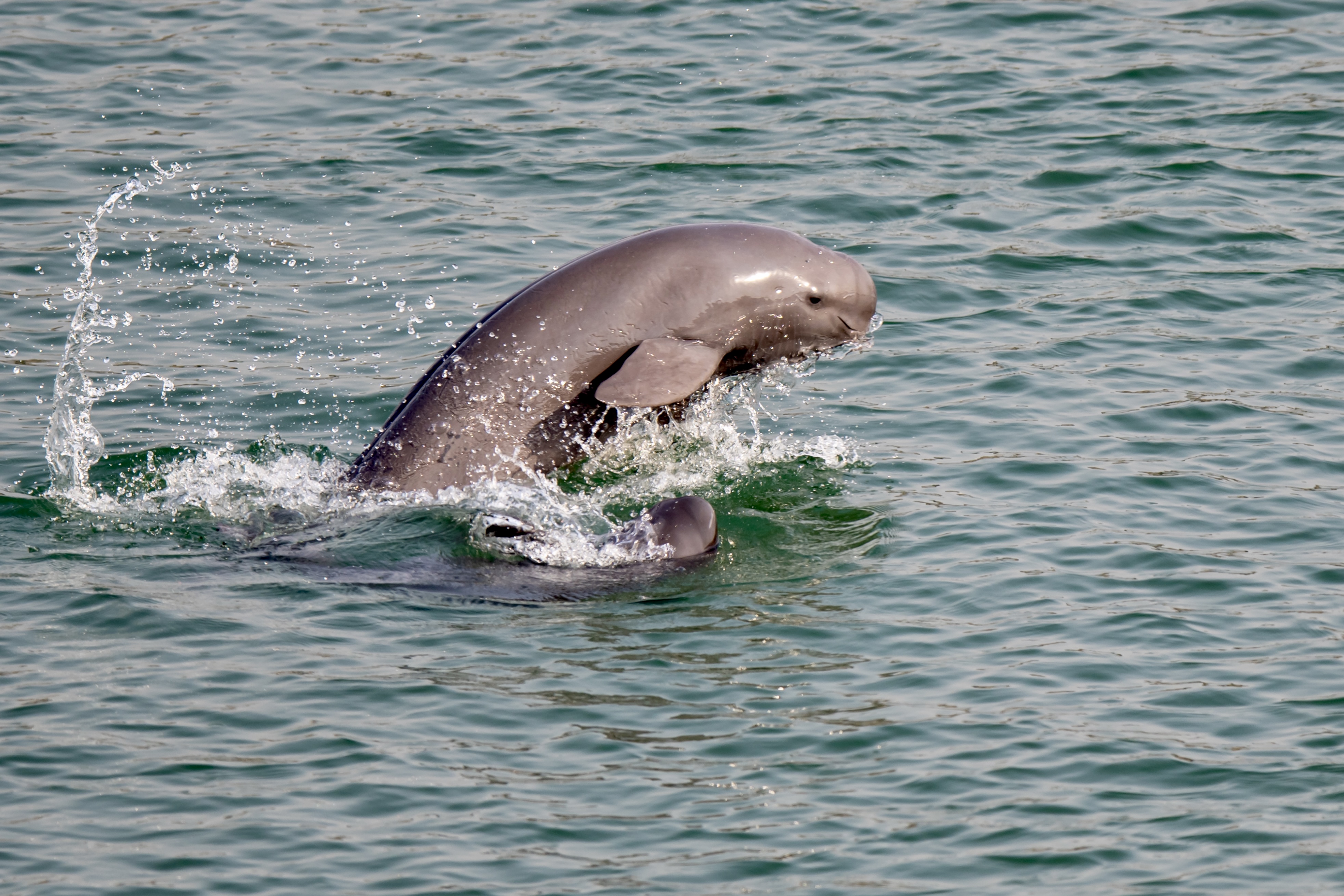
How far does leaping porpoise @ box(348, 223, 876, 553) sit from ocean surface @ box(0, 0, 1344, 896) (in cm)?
25

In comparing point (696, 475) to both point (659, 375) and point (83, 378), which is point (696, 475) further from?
point (83, 378)

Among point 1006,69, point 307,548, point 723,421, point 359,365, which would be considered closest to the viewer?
point 307,548

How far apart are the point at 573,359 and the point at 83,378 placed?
323 cm

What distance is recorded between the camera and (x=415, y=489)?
10078 millimetres

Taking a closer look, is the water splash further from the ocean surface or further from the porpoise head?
the porpoise head

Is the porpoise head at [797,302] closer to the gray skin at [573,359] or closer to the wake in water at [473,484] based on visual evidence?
the gray skin at [573,359]

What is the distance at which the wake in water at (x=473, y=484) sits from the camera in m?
9.86

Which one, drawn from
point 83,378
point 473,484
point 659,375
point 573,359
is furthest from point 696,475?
point 83,378

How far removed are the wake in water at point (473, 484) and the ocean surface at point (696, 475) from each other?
0.13 feet

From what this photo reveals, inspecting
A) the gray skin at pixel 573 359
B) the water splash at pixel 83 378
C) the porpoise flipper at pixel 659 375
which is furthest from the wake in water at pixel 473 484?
the porpoise flipper at pixel 659 375

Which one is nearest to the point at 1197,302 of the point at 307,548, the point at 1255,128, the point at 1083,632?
the point at 1255,128

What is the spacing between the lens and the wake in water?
9.86 m

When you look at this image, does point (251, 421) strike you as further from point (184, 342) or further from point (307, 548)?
point (307, 548)

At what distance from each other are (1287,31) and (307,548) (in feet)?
44.8
